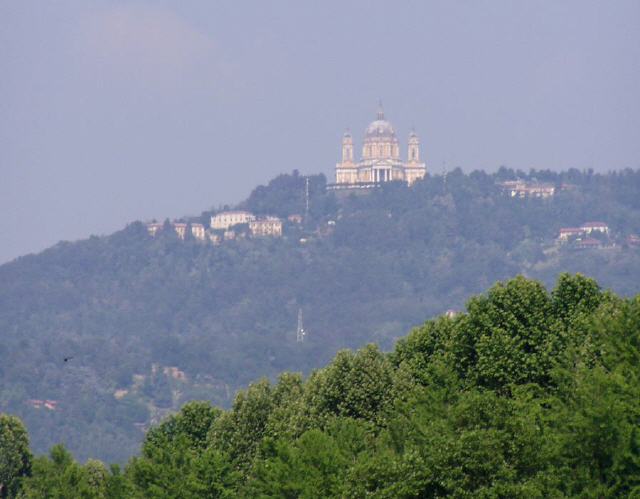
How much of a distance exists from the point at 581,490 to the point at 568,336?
58.2 feet

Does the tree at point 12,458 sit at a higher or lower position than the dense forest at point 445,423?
lower

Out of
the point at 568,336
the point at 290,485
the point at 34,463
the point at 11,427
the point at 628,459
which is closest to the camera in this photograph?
the point at 628,459

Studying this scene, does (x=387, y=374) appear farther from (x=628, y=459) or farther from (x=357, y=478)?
(x=628, y=459)

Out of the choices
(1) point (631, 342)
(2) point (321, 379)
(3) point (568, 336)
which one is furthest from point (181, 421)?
(1) point (631, 342)

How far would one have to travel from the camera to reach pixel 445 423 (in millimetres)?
57688

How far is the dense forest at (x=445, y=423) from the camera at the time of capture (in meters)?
54.2

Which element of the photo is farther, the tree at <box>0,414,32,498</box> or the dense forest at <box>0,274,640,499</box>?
the tree at <box>0,414,32,498</box>

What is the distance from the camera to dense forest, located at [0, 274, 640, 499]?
2135 inches

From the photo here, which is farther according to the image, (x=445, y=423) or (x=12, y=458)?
(x=12, y=458)

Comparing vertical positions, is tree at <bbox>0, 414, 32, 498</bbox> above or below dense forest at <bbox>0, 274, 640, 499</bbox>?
below

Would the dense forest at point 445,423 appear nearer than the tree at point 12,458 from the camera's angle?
Yes

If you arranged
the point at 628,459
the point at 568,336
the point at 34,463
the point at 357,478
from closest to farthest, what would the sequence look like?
the point at 628,459 → the point at 357,478 → the point at 568,336 → the point at 34,463

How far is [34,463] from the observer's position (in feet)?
276

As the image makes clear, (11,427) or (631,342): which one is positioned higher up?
(631,342)
